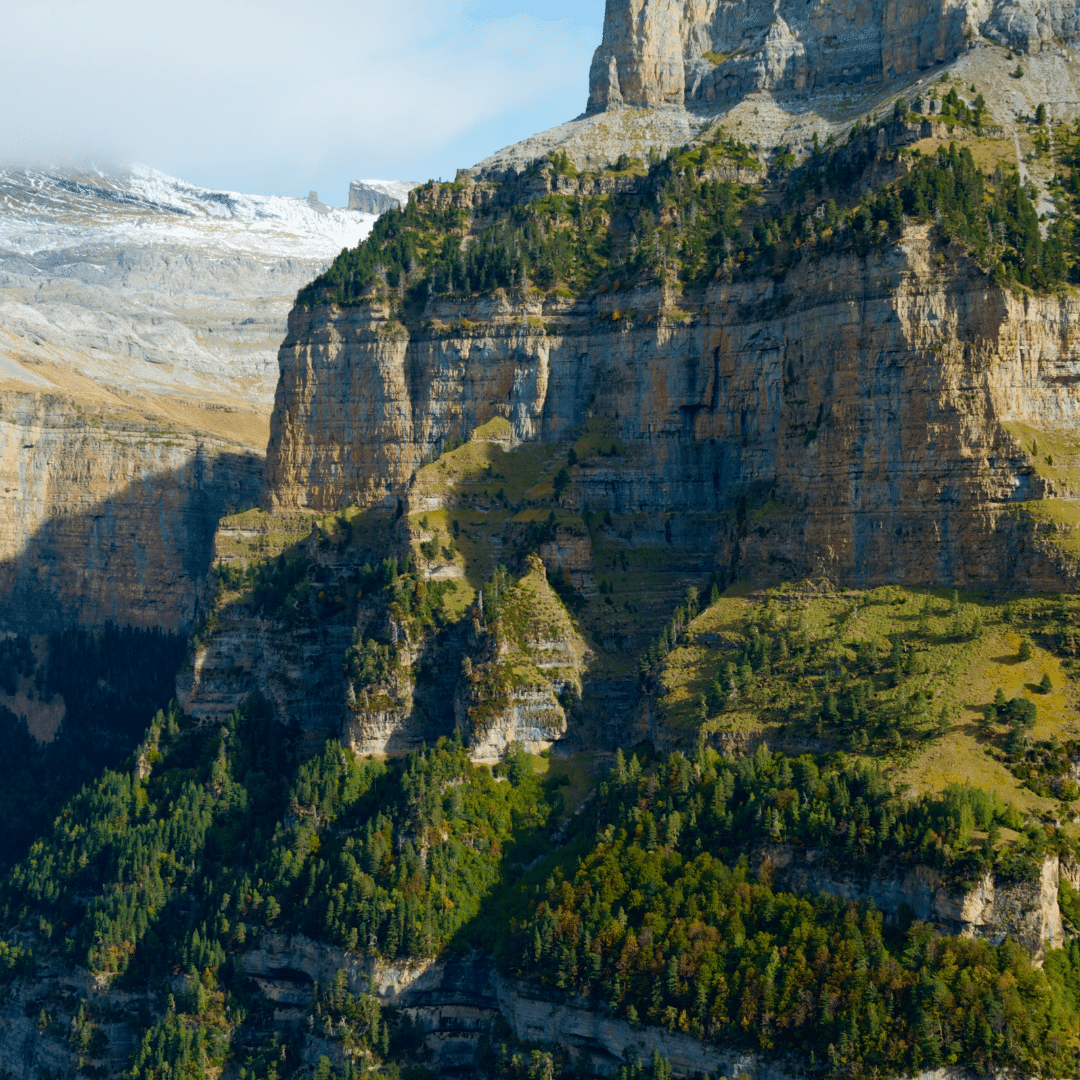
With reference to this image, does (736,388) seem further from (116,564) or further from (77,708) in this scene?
(116,564)

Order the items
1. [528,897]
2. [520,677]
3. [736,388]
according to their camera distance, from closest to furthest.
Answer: [528,897], [520,677], [736,388]

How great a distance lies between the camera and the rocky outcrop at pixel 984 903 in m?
93.8

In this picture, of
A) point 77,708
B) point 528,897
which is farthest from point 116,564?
point 528,897

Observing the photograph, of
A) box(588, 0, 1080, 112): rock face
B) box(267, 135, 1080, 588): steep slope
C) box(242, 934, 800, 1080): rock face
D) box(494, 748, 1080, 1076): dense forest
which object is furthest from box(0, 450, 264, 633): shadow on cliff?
box(494, 748, 1080, 1076): dense forest

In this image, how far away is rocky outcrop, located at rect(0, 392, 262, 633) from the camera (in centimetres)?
19325

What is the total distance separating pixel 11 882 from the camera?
452 feet

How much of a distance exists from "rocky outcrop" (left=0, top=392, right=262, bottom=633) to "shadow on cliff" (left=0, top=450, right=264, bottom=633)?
4.5 inches

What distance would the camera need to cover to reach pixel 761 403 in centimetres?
13675

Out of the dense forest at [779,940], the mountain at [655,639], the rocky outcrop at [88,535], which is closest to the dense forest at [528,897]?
the dense forest at [779,940]

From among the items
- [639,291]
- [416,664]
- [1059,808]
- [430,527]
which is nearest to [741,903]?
[1059,808]

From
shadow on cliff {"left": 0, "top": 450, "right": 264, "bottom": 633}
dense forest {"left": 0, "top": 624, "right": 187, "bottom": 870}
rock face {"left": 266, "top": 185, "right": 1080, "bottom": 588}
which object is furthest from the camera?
shadow on cliff {"left": 0, "top": 450, "right": 264, "bottom": 633}

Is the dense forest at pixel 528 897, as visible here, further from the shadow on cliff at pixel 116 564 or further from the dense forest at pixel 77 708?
the shadow on cliff at pixel 116 564

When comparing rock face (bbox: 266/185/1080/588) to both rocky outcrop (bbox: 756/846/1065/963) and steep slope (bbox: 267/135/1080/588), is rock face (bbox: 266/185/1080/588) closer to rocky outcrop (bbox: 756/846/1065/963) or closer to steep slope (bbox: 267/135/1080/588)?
steep slope (bbox: 267/135/1080/588)

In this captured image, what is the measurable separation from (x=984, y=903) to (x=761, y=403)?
2080 inches
